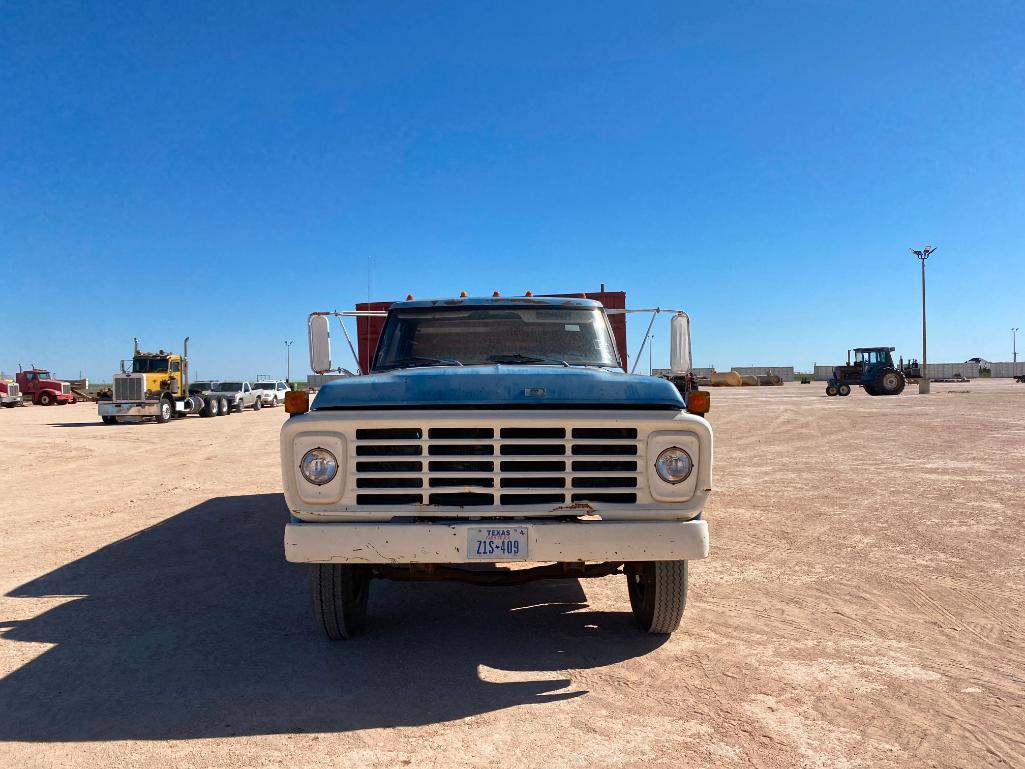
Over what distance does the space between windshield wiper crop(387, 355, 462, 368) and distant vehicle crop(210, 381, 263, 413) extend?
3025cm

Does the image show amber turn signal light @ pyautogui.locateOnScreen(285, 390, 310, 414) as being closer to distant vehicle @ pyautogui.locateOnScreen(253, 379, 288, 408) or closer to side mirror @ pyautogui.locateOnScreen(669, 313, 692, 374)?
side mirror @ pyautogui.locateOnScreen(669, 313, 692, 374)

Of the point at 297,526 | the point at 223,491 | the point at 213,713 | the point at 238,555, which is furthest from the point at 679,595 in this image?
the point at 223,491

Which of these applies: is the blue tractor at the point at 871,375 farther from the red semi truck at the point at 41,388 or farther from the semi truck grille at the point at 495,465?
the red semi truck at the point at 41,388

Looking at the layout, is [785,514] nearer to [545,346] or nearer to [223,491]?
[545,346]

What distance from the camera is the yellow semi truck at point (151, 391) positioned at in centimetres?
2458

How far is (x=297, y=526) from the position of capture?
11.7ft

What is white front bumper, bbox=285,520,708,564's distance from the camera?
3506 millimetres

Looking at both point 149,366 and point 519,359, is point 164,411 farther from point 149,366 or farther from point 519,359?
point 519,359

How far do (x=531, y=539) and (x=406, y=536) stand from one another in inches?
24.6

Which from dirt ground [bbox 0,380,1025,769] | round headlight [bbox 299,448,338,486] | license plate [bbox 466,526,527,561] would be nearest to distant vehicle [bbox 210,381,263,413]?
dirt ground [bbox 0,380,1025,769]

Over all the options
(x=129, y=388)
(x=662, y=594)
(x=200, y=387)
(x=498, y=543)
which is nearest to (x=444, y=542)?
(x=498, y=543)

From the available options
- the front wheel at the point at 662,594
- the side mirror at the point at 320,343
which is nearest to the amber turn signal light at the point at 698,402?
the front wheel at the point at 662,594

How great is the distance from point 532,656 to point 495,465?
1260 mm

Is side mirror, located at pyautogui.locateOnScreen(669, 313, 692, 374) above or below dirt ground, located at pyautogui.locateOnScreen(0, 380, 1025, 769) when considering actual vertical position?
above
